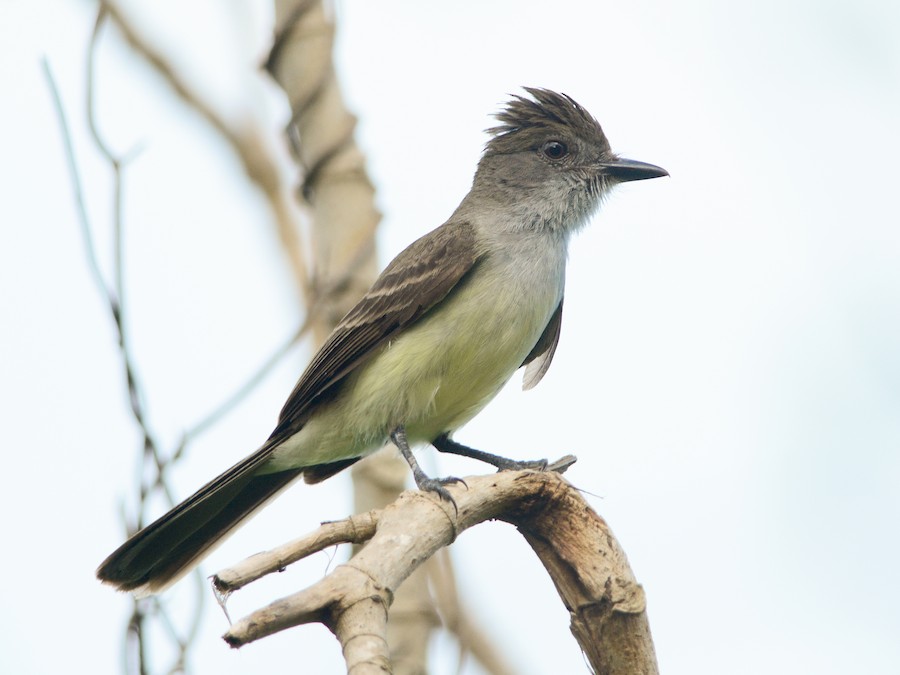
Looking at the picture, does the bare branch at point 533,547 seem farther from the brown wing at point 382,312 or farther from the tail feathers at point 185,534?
the brown wing at point 382,312

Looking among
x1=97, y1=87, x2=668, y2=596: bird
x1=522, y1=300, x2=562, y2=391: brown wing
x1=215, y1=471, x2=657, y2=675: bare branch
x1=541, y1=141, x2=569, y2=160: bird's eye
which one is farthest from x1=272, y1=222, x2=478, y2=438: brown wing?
x1=215, y1=471, x2=657, y2=675: bare branch

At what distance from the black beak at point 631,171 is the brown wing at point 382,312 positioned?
1.18 m

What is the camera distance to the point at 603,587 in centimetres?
297

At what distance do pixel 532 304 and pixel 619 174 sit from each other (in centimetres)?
137

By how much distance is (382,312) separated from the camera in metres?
5.20

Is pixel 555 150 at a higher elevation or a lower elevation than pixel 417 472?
higher

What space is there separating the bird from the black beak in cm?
59

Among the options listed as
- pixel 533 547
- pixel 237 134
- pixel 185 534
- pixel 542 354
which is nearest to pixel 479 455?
pixel 542 354

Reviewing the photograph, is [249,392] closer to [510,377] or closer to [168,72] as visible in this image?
[510,377]

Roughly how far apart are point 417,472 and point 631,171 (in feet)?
8.08

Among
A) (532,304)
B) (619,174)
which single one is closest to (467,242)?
(532,304)

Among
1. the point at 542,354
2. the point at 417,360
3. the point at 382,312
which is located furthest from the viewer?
the point at 542,354

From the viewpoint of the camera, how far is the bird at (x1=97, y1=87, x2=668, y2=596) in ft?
16.5

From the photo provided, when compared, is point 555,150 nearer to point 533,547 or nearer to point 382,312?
point 382,312
